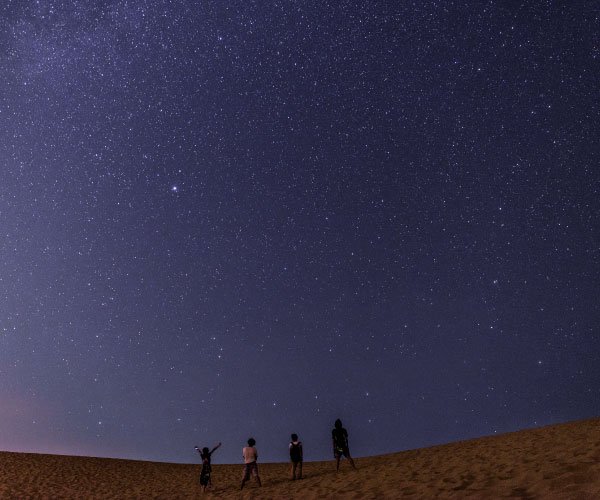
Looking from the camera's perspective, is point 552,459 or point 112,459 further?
point 112,459

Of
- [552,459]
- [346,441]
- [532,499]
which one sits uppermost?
[346,441]

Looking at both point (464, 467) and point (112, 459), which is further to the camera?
point (112, 459)

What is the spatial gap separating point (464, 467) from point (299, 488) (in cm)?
413

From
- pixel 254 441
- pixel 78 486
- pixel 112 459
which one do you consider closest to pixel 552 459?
pixel 254 441

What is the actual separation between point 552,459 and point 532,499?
3.05 meters

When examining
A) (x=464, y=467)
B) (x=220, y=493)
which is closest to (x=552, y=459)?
(x=464, y=467)

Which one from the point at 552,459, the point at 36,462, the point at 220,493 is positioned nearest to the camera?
the point at 552,459

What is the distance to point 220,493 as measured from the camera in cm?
1316

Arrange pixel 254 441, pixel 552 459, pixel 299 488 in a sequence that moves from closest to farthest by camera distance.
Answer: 1. pixel 552 459
2. pixel 299 488
3. pixel 254 441

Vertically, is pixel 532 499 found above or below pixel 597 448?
below

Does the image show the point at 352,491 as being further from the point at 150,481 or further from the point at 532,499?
the point at 150,481

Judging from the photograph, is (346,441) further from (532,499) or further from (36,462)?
(36,462)

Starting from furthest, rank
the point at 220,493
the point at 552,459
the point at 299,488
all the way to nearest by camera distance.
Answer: the point at 220,493 < the point at 299,488 < the point at 552,459

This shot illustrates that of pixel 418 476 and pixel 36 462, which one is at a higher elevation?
pixel 36 462
